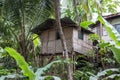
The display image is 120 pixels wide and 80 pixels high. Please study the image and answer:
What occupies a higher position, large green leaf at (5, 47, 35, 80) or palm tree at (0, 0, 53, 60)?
palm tree at (0, 0, 53, 60)

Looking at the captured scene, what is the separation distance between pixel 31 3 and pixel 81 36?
3549 mm

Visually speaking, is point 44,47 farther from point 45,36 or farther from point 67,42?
point 67,42

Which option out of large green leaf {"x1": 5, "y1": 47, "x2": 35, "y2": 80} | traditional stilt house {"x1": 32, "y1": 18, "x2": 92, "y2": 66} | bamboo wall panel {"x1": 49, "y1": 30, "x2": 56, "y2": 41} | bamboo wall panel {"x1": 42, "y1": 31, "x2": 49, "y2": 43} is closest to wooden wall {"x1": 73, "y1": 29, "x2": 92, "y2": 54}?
traditional stilt house {"x1": 32, "y1": 18, "x2": 92, "y2": 66}

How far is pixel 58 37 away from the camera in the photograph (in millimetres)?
14445

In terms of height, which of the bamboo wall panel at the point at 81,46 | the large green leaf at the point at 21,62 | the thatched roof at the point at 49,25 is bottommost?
the large green leaf at the point at 21,62

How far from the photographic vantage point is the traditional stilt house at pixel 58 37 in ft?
44.9

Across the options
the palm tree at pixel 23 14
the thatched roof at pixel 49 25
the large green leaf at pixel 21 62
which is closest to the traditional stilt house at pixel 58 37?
the thatched roof at pixel 49 25

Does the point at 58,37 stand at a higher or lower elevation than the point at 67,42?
higher

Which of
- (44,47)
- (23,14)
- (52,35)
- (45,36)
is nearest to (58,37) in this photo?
Answer: (52,35)

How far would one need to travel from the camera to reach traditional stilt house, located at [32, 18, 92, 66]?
1370 centimetres

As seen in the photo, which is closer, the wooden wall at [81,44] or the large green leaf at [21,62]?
the large green leaf at [21,62]

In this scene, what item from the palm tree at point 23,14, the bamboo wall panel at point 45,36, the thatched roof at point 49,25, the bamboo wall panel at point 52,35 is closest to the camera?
the palm tree at point 23,14

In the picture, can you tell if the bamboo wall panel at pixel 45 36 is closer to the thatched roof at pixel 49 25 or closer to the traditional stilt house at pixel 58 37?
the traditional stilt house at pixel 58 37

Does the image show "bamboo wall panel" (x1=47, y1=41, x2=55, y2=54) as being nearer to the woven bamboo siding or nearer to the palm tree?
the woven bamboo siding
